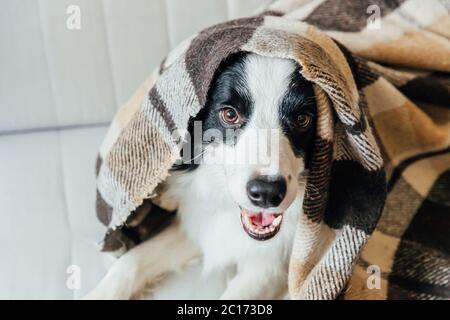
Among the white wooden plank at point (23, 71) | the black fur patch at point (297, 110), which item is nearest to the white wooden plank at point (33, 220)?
the white wooden plank at point (23, 71)

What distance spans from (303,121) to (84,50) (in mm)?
637

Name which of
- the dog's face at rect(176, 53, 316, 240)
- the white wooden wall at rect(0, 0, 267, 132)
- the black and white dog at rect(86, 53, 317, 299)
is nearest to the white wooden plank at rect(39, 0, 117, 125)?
the white wooden wall at rect(0, 0, 267, 132)

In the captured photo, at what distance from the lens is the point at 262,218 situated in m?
1.05

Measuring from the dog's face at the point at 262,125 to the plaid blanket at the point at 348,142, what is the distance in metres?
0.03

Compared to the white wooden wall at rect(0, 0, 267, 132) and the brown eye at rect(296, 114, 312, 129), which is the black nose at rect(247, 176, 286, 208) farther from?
the white wooden wall at rect(0, 0, 267, 132)

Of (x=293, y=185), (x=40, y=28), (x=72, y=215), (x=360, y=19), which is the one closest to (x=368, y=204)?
(x=293, y=185)

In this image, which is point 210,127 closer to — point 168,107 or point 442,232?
point 168,107

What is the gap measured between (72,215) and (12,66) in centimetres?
38

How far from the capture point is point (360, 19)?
4.41ft

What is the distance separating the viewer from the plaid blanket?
998 millimetres

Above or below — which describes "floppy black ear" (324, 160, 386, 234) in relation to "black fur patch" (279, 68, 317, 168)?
below

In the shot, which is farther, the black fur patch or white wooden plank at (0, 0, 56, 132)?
white wooden plank at (0, 0, 56, 132)

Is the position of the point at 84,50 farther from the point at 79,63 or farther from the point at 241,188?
the point at 241,188

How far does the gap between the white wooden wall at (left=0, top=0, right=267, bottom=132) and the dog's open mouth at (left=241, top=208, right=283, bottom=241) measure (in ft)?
1.84
